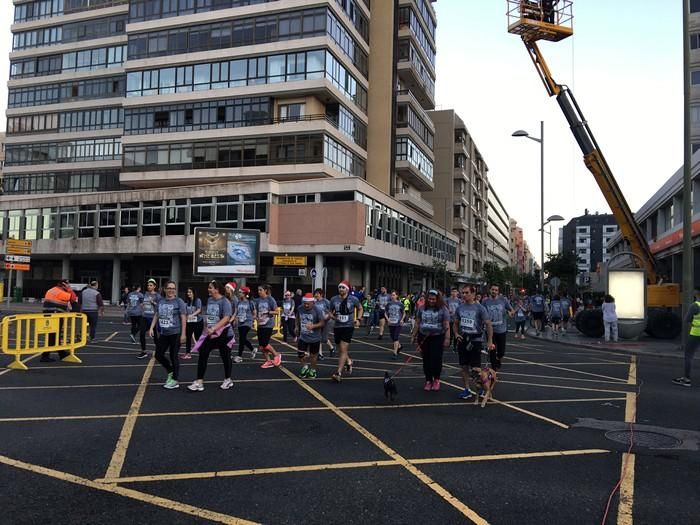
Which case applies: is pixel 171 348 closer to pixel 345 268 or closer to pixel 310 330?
pixel 310 330

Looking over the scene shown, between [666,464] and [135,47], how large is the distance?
46468mm

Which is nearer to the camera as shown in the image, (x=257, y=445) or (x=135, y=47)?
(x=257, y=445)

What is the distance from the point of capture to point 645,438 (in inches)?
241

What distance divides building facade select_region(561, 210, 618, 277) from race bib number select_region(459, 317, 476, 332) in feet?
485

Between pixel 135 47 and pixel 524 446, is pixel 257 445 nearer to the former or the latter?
pixel 524 446

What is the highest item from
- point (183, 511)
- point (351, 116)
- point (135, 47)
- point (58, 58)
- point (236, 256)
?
point (58, 58)

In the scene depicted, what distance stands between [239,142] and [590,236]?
431ft

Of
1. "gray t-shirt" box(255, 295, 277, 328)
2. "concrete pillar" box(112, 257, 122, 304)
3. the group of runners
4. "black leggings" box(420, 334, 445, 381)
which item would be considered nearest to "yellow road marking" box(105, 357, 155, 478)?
the group of runners

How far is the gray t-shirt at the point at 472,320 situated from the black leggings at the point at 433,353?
0.44 metres

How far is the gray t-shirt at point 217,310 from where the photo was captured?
8.46 m

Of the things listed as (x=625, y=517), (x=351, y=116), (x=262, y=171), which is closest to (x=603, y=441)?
(x=625, y=517)

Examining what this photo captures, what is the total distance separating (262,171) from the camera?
127 ft

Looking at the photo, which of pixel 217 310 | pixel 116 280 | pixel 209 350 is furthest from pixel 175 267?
pixel 209 350

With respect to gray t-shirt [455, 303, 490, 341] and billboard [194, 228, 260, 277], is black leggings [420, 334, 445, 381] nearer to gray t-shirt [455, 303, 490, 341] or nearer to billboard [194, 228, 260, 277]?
gray t-shirt [455, 303, 490, 341]
